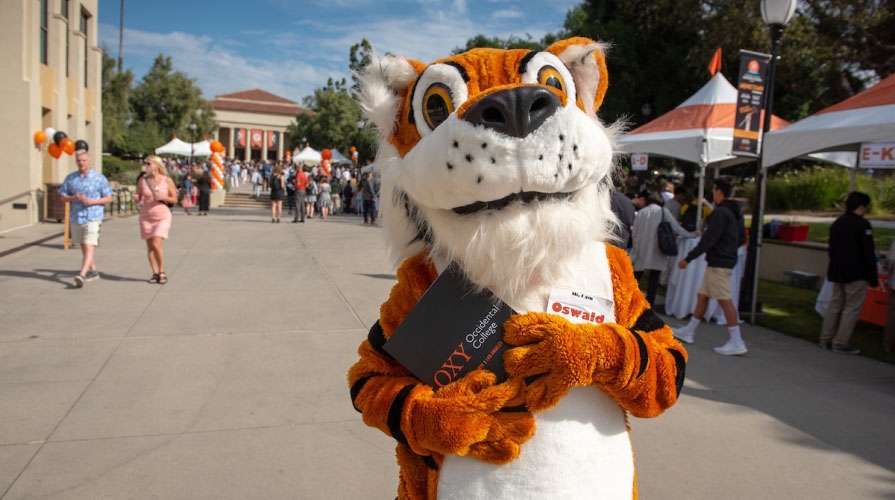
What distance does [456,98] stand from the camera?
1.51m

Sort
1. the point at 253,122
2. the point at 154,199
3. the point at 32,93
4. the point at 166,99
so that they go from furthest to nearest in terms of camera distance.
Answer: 1. the point at 253,122
2. the point at 166,99
3. the point at 32,93
4. the point at 154,199

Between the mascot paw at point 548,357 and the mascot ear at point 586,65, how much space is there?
27.0 inches

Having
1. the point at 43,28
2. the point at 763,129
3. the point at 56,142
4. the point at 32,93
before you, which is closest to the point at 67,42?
the point at 43,28

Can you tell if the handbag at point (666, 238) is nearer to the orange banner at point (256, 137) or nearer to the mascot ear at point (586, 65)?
the mascot ear at point (586, 65)

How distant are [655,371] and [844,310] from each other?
19.7ft

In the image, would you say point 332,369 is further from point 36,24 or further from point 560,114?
point 36,24

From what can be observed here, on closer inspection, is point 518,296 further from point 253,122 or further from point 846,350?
point 253,122

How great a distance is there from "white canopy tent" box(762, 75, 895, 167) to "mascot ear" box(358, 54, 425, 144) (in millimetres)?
5705

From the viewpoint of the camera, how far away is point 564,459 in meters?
1.47

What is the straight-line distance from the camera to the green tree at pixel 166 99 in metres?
45.2

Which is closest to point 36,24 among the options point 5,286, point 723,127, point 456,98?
point 5,286

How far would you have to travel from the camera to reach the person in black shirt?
19.9 ft

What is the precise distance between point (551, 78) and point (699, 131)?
8508mm

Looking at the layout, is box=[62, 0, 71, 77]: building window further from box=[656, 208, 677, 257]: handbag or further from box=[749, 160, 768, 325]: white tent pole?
box=[749, 160, 768, 325]: white tent pole
